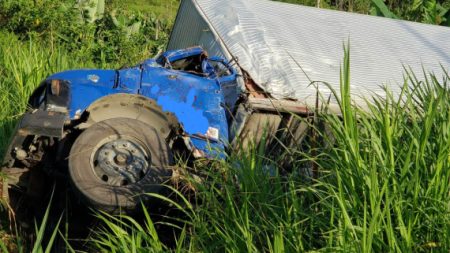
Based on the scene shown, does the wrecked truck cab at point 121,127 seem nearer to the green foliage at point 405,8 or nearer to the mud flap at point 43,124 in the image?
the mud flap at point 43,124

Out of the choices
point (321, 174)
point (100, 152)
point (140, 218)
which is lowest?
point (140, 218)

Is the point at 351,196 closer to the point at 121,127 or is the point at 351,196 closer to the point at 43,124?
the point at 121,127

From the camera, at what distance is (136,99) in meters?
7.00

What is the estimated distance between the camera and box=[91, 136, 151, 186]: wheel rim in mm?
6367

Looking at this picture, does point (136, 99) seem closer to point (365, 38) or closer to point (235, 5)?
point (235, 5)

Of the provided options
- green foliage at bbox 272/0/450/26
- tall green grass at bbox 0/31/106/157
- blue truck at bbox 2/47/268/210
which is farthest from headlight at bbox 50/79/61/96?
green foliage at bbox 272/0/450/26

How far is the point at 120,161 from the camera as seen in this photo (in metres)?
6.42

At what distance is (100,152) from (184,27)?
16.7 ft

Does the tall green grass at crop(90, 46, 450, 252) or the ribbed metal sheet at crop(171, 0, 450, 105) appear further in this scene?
the ribbed metal sheet at crop(171, 0, 450, 105)

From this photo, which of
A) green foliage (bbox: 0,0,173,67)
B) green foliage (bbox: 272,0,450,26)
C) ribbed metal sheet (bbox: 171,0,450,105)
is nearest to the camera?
ribbed metal sheet (bbox: 171,0,450,105)

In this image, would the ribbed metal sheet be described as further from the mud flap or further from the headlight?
the mud flap

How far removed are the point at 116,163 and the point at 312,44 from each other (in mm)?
3876

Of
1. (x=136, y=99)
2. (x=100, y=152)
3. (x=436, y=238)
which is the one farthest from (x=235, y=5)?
(x=436, y=238)

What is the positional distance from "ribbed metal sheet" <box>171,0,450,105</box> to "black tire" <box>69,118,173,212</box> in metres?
2.13
